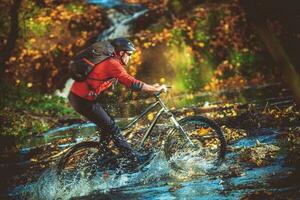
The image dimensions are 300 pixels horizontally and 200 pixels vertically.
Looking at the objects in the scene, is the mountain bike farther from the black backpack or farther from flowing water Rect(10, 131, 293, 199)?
the black backpack

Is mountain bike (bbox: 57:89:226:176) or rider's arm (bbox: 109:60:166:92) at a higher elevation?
rider's arm (bbox: 109:60:166:92)

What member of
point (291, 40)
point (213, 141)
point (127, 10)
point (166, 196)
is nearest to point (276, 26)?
point (291, 40)

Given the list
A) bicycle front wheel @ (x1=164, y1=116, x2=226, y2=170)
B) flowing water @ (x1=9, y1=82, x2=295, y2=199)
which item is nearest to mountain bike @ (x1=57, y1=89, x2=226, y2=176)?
bicycle front wheel @ (x1=164, y1=116, x2=226, y2=170)

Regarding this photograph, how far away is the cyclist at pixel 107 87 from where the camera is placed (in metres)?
7.19

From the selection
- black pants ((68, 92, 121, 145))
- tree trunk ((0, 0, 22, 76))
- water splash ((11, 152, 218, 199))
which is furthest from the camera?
tree trunk ((0, 0, 22, 76))

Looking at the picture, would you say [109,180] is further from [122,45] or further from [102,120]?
[122,45]

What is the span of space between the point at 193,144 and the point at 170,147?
37 centimetres

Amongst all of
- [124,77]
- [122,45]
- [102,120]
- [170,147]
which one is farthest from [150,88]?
[170,147]

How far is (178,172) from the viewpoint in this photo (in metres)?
7.80

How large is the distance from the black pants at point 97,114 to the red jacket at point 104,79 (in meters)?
0.10

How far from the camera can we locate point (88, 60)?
7164 mm

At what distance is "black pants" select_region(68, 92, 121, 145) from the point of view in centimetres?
746

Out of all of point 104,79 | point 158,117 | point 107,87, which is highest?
point 104,79

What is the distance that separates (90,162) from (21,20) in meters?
16.1
